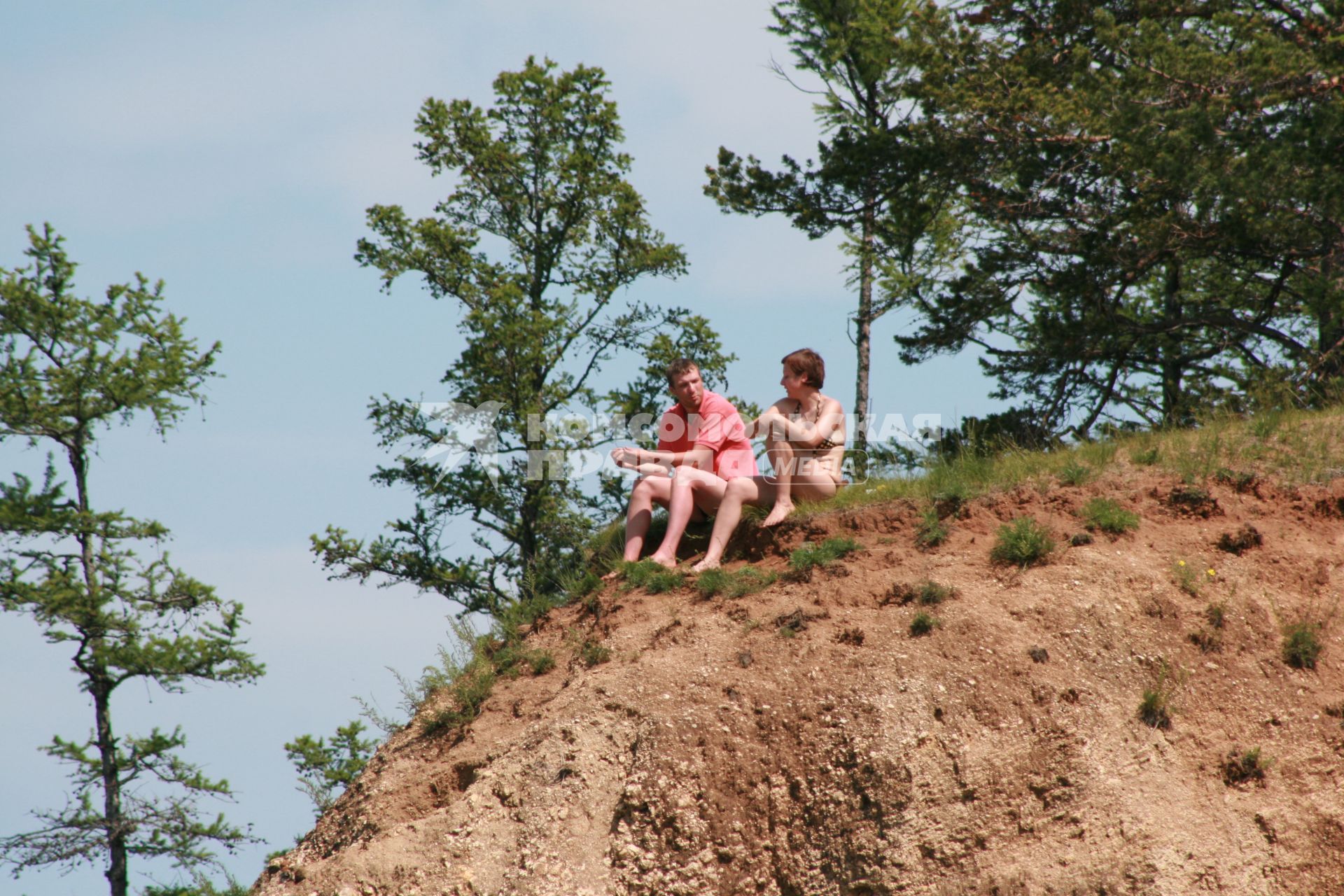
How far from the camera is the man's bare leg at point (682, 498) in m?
10.3

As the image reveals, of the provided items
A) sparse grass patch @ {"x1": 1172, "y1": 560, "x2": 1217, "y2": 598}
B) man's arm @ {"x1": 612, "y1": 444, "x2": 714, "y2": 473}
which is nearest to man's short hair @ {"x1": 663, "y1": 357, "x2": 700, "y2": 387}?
man's arm @ {"x1": 612, "y1": 444, "x2": 714, "y2": 473}

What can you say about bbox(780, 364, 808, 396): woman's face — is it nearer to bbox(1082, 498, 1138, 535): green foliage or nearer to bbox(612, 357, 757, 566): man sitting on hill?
bbox(612, 357, 757, 566): man sitting on hill

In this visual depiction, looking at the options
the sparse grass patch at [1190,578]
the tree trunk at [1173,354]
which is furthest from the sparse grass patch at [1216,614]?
the tree trunk at [1173,354]

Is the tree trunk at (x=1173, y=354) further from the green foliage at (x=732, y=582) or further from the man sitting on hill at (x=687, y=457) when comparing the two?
the green foliage at (x=732, y=582)

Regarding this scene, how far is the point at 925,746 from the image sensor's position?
816 centimetres

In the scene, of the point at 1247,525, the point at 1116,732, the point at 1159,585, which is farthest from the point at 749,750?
the point at 1247,525

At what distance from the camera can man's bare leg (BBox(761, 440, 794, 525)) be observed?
1047 centimetres

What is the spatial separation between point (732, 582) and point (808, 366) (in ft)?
6.80

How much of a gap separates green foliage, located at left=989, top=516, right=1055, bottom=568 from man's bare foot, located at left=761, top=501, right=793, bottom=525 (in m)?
1.76

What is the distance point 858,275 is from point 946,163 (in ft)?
7.45

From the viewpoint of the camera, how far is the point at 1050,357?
17.9 m

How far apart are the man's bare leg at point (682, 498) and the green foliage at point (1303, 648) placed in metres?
4.27

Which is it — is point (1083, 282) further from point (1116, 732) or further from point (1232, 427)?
point (1116, 732)

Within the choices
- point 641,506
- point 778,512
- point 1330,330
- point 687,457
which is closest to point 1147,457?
point 778,512
